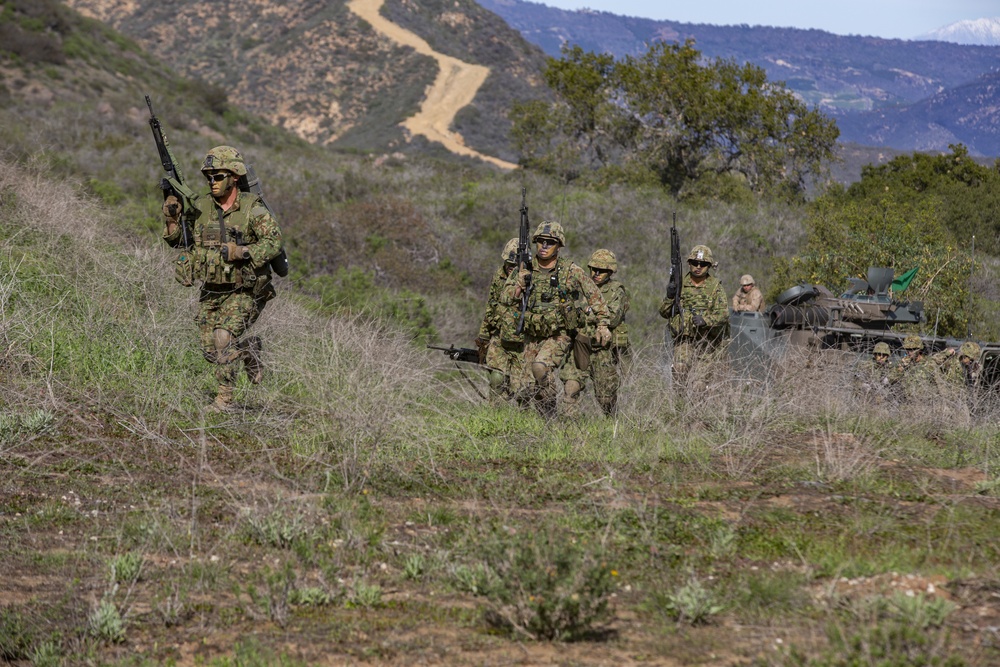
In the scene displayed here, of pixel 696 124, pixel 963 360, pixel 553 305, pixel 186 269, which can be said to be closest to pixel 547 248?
pixel 553 305

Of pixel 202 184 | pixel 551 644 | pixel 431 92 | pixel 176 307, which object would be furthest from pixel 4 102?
pixel 431 92

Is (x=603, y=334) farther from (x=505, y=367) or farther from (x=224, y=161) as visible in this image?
(x=224, y=161)

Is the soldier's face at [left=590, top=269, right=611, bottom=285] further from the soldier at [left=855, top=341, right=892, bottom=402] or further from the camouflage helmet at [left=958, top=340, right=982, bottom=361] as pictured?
the camouflage helmet at [left=958, top=340, right=982, bottom=361]

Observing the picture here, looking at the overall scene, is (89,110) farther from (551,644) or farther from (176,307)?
(551,644)

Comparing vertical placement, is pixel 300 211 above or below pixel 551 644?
below

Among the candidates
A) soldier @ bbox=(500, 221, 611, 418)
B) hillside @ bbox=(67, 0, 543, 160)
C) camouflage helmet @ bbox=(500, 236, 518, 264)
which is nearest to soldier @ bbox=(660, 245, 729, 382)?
soldier @ bbox=(500, 221, 611, 418)

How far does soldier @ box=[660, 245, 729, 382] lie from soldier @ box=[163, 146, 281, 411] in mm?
4217

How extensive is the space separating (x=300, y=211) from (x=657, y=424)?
13196 millimetres

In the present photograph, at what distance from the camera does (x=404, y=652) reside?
3.94 m

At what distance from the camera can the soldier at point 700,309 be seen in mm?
10172

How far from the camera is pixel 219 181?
25.2 ft

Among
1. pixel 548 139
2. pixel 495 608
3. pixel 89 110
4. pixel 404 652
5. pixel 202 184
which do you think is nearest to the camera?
pixel 404 652

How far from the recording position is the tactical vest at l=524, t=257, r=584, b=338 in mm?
8289

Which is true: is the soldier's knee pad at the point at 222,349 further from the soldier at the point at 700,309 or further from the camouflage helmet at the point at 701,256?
the camouflage helmet at the point at 701,256
